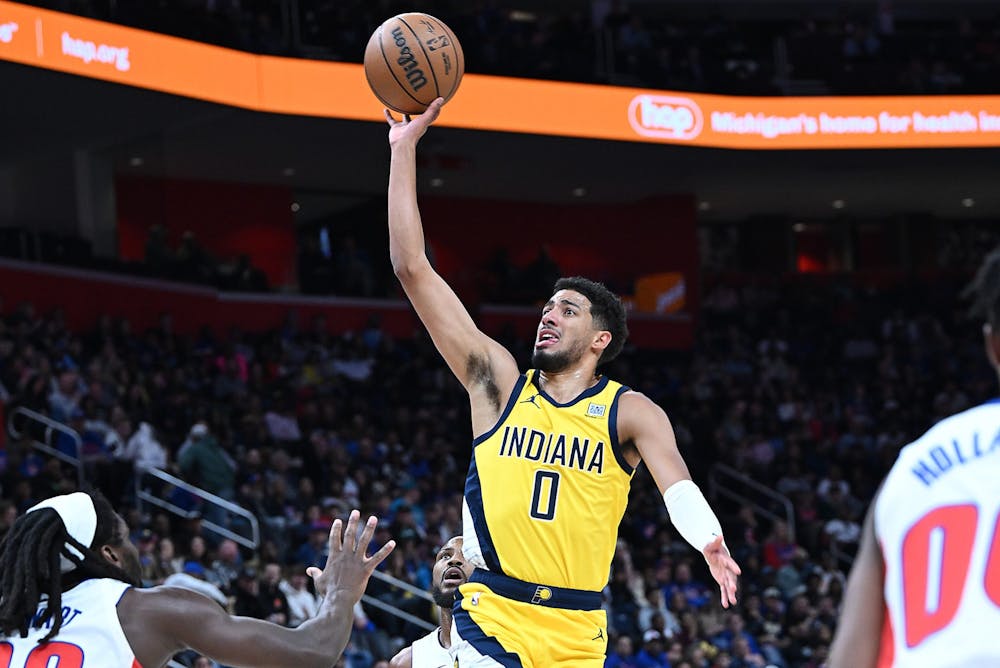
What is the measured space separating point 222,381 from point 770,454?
772 cm

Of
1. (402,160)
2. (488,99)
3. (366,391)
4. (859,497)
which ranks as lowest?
(859,497)

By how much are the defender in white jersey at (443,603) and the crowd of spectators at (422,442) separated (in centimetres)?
582

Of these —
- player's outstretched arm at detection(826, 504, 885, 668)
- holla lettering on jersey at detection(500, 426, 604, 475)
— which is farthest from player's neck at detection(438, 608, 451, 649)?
player's outstretched arm at detection(826, 504, 885, 668)

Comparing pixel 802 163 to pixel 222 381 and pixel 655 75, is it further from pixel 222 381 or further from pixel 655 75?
pixel 222 381

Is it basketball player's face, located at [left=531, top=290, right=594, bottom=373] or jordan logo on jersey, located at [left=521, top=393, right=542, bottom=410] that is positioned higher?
basketball player's face, located at [left=531, top=290, right=594, bottom=373]

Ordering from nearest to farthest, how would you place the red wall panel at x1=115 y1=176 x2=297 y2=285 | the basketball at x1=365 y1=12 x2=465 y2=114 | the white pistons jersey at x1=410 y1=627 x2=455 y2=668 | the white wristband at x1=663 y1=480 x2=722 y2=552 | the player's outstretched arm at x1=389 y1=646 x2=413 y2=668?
the white wristband at x1=663 y1=480 x2=722 y2=552 < the basketball at x1=365 y1=12 x2=465 y2=114 < the white pistons jersey at x1=410 y1=627 x2=455 y2=668 < the player's outstretched arm at x1=389 y1=646 x2=413 y2=668 < the red wall panel at x1=115 y1=176 x2=297 y2=285

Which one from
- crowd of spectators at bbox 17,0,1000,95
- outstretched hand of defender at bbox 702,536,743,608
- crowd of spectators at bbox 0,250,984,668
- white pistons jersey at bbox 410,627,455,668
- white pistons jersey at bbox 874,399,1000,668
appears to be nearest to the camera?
white pistons jersey at bbox 874,399,1000,668

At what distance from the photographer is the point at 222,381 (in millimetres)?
18938

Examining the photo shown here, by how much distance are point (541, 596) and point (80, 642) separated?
169cm

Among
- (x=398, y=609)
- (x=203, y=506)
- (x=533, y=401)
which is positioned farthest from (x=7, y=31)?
(x=533, y=401)

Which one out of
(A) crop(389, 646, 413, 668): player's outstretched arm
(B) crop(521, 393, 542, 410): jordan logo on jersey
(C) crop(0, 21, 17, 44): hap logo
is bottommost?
(A) crop(389, 646, 413, 668): player's outstretched arm

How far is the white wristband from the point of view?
491cm

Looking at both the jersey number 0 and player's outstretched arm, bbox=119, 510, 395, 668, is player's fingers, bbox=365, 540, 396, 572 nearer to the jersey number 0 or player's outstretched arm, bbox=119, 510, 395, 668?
player's outstretched arm, bbox=119, 510, 395, 668

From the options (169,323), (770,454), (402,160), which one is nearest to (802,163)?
(770,454)
